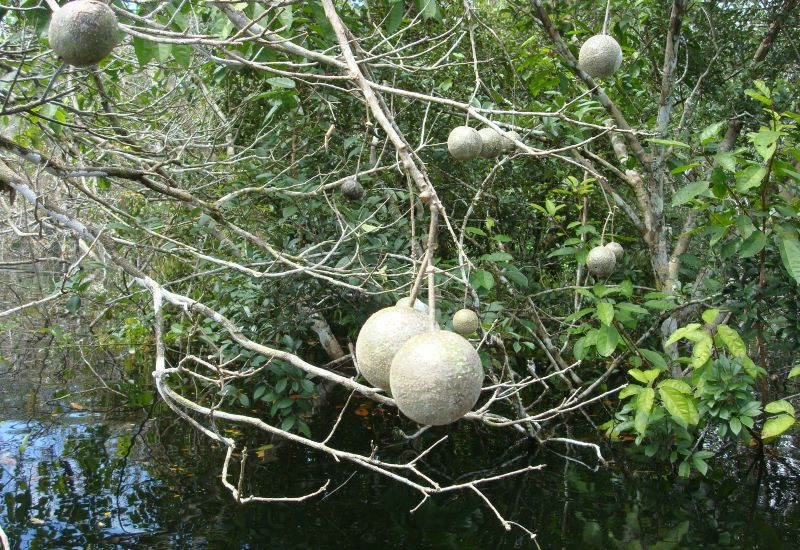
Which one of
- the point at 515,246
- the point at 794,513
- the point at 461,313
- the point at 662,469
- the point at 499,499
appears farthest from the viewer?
the point at 515,246

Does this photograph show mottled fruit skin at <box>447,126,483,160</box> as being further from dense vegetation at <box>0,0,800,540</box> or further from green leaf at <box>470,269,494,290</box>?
green leaf at <box>470,269,494,290</box>

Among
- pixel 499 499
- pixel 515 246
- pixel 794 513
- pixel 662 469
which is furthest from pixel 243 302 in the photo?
pixel 794 513

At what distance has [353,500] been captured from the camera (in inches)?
158

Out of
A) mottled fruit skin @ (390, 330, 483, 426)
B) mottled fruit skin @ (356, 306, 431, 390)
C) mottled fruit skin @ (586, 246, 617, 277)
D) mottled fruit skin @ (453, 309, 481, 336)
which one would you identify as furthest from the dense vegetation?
mottled fruit skin @ (390, 330, 483, 426)

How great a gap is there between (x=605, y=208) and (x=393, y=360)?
443 centimetres

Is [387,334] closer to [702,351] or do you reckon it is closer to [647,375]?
[702,351]

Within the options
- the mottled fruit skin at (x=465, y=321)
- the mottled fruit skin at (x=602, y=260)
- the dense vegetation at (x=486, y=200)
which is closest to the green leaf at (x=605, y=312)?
the dense vegetation at (x=486, y=200)

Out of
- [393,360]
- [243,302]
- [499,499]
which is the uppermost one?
[393,360]

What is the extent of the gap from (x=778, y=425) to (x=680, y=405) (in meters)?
0.57

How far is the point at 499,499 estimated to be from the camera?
4090mm

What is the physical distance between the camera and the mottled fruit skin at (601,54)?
2711mm

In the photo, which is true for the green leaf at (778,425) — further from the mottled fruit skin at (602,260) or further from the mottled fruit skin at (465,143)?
the mottled fruit skin at (465,143)

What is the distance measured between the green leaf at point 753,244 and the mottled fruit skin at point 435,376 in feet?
8.90

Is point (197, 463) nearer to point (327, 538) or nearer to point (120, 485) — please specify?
point (120, 485)
